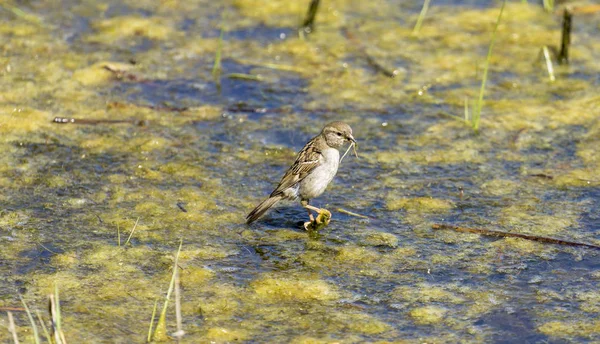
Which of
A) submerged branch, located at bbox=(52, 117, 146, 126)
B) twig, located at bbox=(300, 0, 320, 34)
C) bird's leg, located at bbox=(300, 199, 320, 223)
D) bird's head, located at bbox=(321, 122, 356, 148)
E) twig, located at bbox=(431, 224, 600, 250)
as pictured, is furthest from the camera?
twig, located at bbox=(300, 0, 320, 34)

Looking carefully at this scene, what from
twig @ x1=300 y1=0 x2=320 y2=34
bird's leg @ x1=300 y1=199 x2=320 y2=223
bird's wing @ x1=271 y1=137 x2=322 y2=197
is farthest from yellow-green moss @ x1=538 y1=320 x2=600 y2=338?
twig @ x1=300 y1=0 x2=320 y2=34

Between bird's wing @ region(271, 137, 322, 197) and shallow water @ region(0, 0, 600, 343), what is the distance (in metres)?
0.29

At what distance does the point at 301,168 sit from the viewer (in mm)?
5613

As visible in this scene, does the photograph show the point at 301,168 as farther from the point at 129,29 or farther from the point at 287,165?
the point at 129,29

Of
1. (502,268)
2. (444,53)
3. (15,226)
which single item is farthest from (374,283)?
(444,53)

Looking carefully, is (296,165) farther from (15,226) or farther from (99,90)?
(99,90)

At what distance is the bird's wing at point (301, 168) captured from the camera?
5.57 m

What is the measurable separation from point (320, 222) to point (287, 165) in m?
0.95

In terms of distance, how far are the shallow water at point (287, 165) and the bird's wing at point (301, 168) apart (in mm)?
288

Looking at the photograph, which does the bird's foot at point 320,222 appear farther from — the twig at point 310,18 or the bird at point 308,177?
the twig at point 310,18

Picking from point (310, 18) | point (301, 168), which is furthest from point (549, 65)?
point (301, 168)

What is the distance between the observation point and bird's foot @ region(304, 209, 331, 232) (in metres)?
5.54

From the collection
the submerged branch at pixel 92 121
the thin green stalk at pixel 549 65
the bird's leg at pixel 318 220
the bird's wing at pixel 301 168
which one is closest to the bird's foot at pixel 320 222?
the bird's leg at pixel 318 220

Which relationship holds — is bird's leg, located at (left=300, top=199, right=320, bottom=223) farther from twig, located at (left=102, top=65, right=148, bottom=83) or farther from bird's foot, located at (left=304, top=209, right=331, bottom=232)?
twig, located at (left=102, top=65, right=148, bottom=83)
